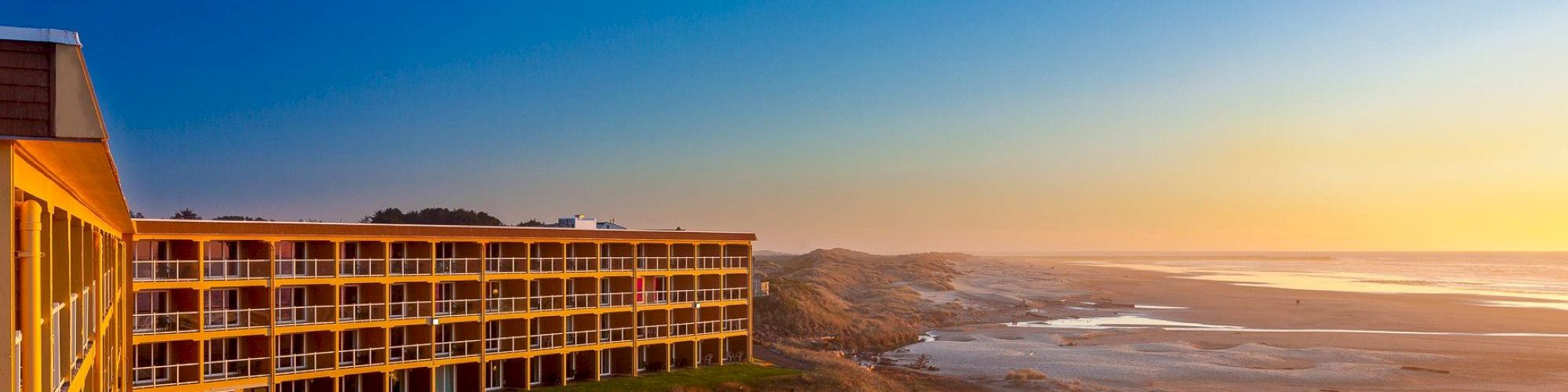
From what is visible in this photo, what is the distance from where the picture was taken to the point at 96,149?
690 cm

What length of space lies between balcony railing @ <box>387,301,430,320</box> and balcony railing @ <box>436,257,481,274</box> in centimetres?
145

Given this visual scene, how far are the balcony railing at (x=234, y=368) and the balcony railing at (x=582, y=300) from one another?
12863 millimetres

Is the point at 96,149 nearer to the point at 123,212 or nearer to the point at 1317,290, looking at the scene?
the point at 123,212

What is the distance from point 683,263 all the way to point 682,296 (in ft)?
5.49

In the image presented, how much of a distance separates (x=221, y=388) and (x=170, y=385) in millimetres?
1542

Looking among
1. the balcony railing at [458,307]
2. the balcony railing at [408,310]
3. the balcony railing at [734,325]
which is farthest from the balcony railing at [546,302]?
the balcony railing at [734,325]

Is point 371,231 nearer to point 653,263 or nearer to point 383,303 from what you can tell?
point 383,303

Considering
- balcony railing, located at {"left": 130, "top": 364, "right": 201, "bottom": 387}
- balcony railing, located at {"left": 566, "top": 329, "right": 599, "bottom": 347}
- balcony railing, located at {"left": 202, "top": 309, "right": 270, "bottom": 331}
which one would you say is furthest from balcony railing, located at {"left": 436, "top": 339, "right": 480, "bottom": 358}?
balcony railing, located at {"left": 130, "top": 364, "right": 201, "bottom": 387}

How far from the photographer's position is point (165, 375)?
32.2 m

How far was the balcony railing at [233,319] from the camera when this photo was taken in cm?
3269

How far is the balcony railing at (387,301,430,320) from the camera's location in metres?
37.2

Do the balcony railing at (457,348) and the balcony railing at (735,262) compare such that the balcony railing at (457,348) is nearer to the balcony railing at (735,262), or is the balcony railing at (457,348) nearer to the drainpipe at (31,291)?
the balcony railing at (735,262)

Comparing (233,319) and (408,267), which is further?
(408,267)

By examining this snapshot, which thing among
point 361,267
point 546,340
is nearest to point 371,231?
point 361,267
